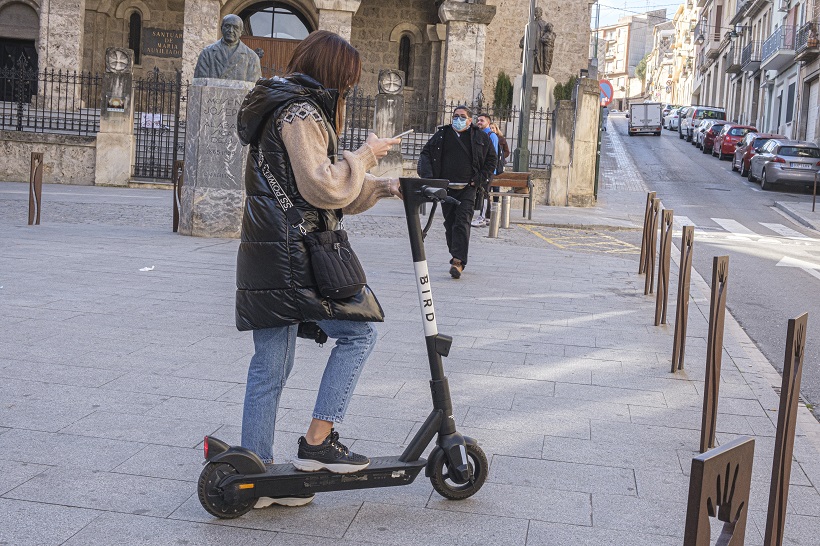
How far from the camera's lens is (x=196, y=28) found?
91.9ft

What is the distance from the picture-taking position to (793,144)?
1230 inches

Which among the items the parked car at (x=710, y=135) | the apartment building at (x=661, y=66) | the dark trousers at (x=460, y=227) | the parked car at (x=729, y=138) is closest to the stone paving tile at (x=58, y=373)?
the dark trousers at (x=460, y=227)

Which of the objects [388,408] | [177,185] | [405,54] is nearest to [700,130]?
[405,54]

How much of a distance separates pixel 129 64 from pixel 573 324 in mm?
16547

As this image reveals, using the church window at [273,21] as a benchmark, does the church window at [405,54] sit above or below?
below

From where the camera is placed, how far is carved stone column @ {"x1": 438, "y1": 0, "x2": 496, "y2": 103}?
28906 mm

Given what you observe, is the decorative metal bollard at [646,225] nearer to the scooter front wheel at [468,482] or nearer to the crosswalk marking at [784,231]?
the scooter front wheel at [468,482]

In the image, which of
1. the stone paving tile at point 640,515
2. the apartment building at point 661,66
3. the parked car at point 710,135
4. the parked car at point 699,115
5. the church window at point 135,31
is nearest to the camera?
the stone paving tile at point 640,515

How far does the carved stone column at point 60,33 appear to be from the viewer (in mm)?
27562

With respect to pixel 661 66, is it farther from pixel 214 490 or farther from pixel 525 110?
pixel 214 490

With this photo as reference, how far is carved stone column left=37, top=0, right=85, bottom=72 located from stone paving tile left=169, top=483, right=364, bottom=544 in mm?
25789

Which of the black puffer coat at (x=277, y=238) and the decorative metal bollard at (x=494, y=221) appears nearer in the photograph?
the black puffer coat at (x=277, y=238)

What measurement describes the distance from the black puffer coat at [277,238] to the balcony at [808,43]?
142ft

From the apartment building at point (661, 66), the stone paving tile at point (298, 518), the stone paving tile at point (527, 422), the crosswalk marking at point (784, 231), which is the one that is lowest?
the stone paving tile at point (298, 518)
